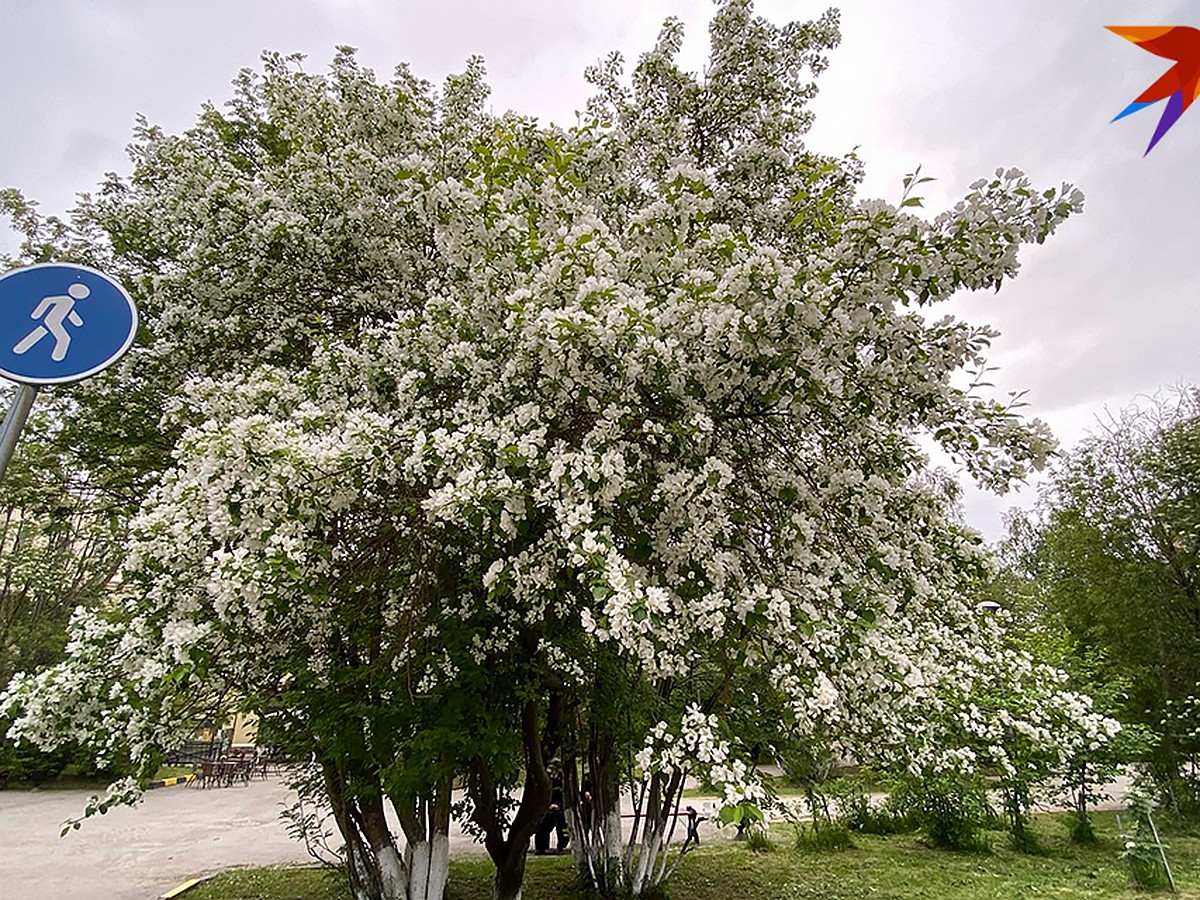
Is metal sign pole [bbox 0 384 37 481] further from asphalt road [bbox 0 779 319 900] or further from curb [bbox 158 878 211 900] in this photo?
asphalt road [bbox 0 779 319 900]

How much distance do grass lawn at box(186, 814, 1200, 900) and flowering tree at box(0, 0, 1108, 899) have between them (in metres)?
3.25

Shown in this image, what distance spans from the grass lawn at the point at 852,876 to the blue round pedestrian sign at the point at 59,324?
8062 millimetres

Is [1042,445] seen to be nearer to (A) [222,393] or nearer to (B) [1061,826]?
(A) [222,393]

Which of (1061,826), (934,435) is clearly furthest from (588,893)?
(1061,826)

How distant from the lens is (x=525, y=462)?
380cm

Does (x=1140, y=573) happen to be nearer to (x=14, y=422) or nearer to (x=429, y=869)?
(x=429, y=869)

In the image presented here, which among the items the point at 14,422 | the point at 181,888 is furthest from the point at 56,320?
the point at 181,888

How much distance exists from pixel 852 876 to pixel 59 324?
34.7ft

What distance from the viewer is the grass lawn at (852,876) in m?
8.25

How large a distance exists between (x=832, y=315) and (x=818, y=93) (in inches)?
213

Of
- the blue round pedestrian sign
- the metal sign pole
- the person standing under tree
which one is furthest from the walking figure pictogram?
the person standing under tree

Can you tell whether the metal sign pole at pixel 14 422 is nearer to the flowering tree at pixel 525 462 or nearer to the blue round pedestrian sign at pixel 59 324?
the blue round pedestrian sign at pixel 59 324

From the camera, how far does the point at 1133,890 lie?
7.70 m

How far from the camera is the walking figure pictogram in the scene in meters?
2.19
